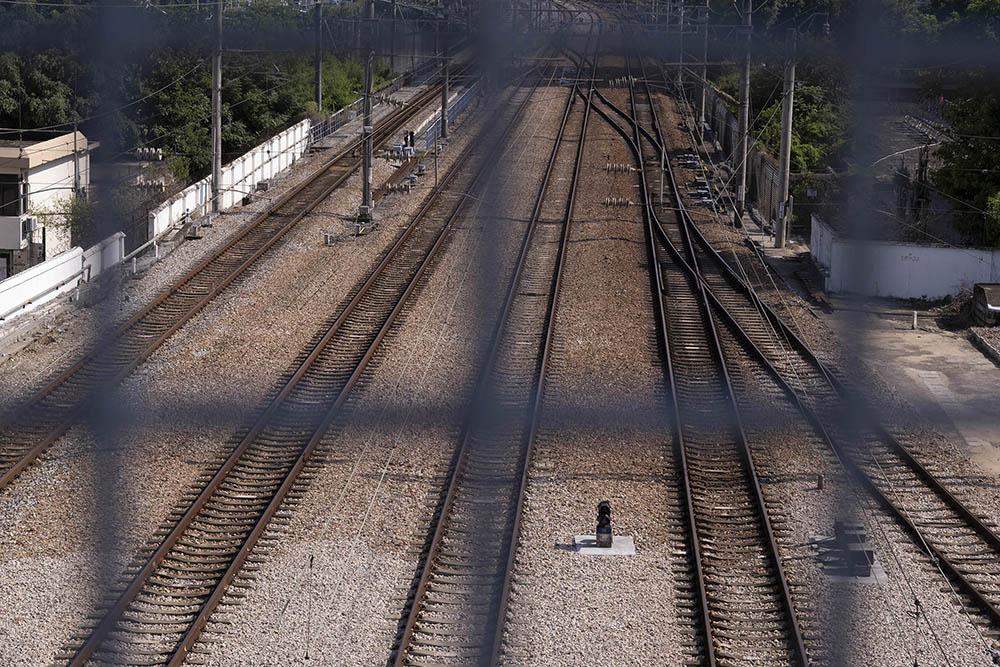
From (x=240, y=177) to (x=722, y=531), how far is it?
43.7 ft

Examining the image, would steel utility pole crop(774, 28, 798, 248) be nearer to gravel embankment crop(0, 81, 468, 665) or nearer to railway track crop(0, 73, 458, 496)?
gravel embankment crop(0, 81, 468, 665)

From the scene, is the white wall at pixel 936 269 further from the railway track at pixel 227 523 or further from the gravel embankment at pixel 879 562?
the railway track at pixel 227 523

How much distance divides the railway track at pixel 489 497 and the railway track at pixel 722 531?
3.25 feet

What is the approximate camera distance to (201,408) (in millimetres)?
1342

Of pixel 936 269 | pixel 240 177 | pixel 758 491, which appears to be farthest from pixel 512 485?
pixel 240 177

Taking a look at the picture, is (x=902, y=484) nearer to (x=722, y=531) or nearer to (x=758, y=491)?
(x=758, y=491)

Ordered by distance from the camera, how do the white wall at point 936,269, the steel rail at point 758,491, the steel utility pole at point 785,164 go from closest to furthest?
the steel rail at point 758,491 → the white wall at point 936,269 → the steel utility pole at point 785,164

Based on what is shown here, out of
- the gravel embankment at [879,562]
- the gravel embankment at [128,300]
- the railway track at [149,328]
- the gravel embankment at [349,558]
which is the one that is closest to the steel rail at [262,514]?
the gravel embankment at [349,558]

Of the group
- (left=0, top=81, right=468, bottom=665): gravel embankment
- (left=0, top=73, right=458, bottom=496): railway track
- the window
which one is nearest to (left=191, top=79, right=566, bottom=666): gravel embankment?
(left=0, top=81, right=468, bottom=665): gravel embankment

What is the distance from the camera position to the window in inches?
369

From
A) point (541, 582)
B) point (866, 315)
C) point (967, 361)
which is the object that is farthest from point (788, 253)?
point (866, 315)

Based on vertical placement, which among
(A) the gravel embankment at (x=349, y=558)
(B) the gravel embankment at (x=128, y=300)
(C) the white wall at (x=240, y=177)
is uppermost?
(C) the white wall at (x=240, y=177)

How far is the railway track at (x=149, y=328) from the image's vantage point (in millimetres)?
1749

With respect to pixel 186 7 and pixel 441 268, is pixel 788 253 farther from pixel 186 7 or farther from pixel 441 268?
pixel 186 7
